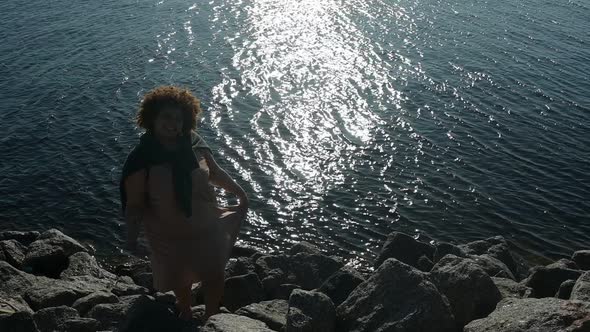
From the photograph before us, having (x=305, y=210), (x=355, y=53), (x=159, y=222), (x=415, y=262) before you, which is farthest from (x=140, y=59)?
(x=159, y=222)

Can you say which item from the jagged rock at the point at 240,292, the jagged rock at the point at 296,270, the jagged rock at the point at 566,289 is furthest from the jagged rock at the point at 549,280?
the jagged rock at the point at 240,292

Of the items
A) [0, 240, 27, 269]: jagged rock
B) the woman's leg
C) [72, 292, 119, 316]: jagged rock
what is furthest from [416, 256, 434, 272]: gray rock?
[0, 240, 27, 269]: jagged rock

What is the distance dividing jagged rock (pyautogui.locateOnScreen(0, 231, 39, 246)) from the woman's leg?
31.0 ft

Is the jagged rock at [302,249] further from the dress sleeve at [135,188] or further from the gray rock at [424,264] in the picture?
the dress sleeve at [135,188]

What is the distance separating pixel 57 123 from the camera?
25188 mm

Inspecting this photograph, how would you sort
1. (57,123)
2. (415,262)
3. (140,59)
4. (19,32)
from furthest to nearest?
1. (19,32)
2. (140,59)
3. (57,123)
4. (415,262)

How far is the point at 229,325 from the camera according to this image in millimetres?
9453

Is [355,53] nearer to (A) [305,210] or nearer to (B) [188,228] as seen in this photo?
(A) [305,210]

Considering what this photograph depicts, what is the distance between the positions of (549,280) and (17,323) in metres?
8.86

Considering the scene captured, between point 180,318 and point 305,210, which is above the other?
point 180,318

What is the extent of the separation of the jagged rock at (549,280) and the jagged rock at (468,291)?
5.73 ft

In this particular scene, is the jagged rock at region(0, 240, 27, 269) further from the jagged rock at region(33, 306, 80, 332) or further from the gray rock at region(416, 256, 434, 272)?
the gray rock at region(416, 256, 434, 272)

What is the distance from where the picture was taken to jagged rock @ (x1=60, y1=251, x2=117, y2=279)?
15414 millimetres

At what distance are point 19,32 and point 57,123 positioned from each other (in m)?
11.5
